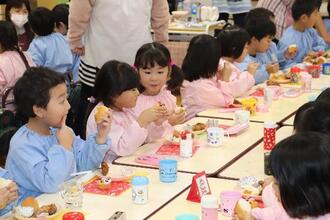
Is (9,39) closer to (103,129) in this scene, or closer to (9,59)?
(9,59)

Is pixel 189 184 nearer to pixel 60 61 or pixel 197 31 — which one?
pixel 60 61

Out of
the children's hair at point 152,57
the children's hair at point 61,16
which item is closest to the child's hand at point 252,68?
the children's hair at point 152,57

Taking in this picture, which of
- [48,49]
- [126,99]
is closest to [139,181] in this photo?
[126,99]

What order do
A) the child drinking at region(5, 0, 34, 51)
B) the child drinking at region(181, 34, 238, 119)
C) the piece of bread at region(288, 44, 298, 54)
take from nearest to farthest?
the child drinking at region(181, 34, 238, 119), the piece of bread at region(288, 44, 298, 54), the child drinking at region(5, 0, 34, 51)

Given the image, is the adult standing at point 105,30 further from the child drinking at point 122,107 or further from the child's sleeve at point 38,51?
the child's sleeve at point 38,51

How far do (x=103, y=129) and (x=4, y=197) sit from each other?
710 mm

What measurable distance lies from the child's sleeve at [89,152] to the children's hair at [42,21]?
3.12m

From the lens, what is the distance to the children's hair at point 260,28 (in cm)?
547

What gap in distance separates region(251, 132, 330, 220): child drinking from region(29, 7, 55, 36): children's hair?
4430 millimetres

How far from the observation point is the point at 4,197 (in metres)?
2.52

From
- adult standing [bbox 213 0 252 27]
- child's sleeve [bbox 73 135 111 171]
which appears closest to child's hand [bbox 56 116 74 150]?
child's sleeve [bbox 73 135 111 171]

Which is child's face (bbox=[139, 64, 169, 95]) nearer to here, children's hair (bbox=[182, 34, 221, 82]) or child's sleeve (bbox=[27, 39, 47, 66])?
children's hair (bbox=[182, 34, 221, 82])

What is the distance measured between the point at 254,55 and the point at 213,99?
1.45m

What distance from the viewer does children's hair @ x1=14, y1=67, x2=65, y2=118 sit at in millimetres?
2938
